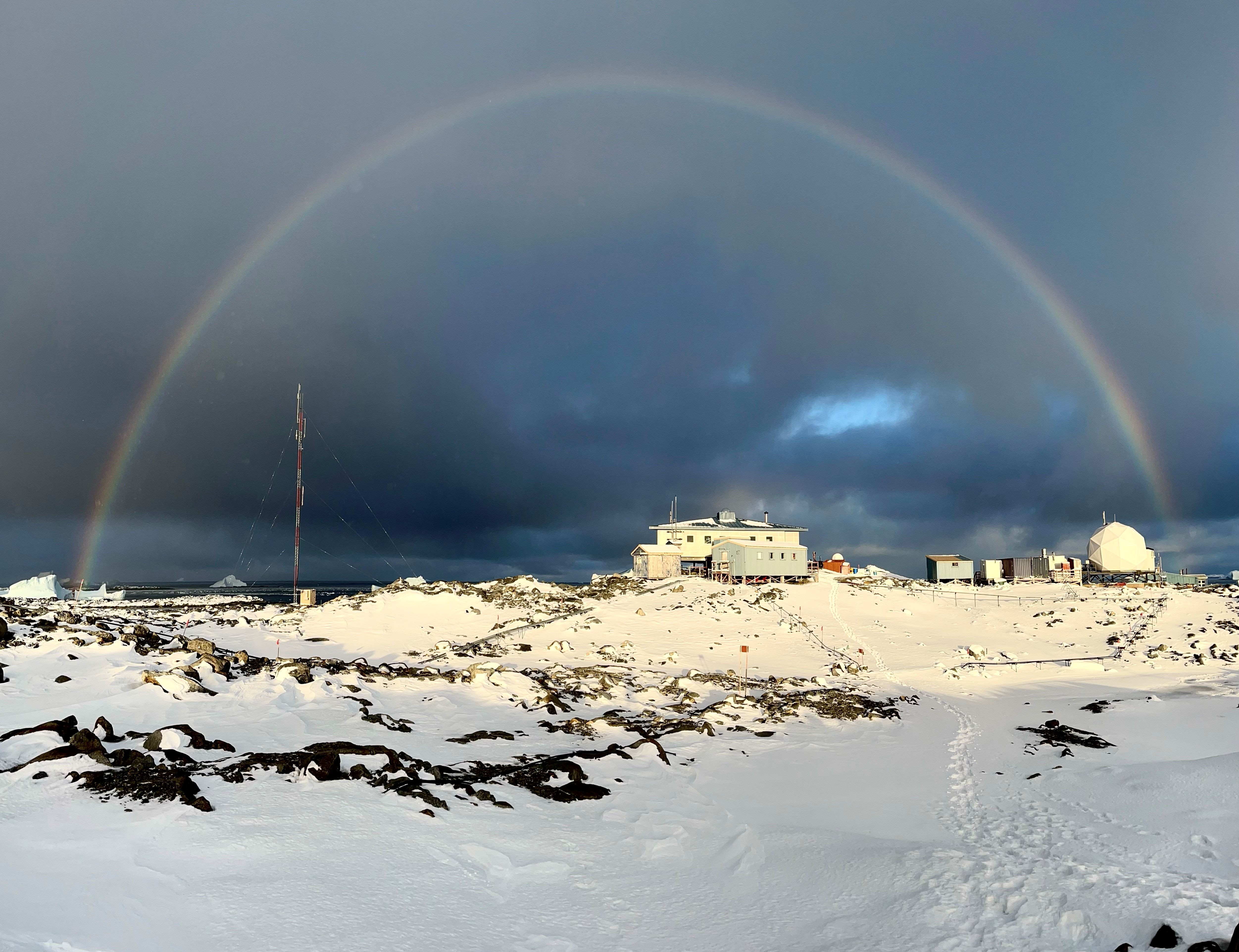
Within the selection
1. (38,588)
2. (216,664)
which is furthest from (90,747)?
(38,588)

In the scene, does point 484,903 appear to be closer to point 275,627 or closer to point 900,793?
point 900,793

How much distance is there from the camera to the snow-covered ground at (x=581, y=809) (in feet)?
17.9

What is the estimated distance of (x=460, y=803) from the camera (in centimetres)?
835

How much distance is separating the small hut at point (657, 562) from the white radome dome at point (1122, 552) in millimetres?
45592

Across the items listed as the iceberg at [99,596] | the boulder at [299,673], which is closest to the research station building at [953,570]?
the boulder at [299,673]

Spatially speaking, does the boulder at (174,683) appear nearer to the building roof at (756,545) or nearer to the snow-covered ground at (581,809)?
the snow-covered ground at (581,809)

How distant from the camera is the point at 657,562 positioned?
232 feet

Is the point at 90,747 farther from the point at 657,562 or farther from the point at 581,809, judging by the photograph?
the point at 657,562

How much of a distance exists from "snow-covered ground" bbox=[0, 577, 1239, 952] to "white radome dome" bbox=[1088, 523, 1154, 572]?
57.4 m

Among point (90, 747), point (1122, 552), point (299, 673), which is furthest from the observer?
point (1122, 552)

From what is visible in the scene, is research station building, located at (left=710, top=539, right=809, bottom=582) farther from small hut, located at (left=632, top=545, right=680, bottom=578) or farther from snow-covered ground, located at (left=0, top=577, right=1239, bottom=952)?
snow-covered ground, located at (left=0, top=577, right=1239, bottom=952)

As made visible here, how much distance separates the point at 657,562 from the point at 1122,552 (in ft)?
162

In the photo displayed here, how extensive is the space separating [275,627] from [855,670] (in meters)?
26.7

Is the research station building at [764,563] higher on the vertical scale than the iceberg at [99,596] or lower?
higher
